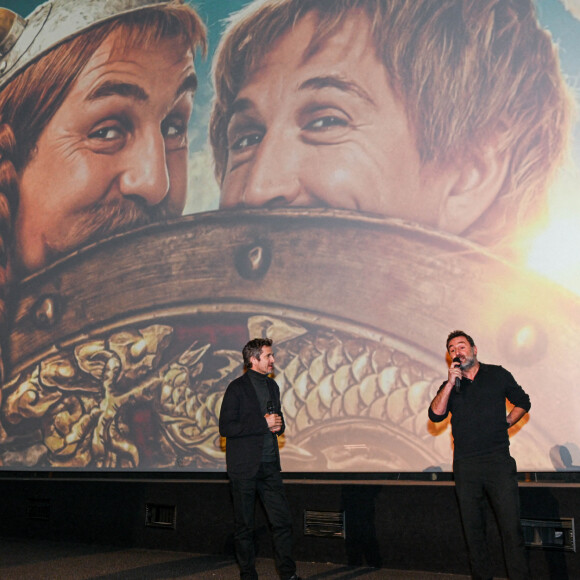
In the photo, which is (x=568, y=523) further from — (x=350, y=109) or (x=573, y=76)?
(x=350, y=109)

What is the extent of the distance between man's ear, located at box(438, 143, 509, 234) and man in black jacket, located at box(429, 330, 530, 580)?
1501mm

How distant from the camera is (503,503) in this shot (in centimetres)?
321

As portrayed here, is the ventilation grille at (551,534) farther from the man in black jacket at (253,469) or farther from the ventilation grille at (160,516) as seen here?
the ventilation grille at (160,516)

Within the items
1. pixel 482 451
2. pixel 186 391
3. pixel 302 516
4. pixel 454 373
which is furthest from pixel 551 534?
pixel 186 391

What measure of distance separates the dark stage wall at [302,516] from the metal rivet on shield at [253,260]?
155cm

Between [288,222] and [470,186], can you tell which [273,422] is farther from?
[470,186]

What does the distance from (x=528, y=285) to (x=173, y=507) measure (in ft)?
9.68

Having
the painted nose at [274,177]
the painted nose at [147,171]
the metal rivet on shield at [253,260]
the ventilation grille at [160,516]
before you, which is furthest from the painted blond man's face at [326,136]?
the ventilation grille at [160,516]

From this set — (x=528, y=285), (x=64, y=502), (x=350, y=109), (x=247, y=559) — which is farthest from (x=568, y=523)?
(x=64, y=502)

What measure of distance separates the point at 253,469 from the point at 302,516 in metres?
1.18

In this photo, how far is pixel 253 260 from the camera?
5.32m

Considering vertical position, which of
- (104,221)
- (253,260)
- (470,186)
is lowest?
(253,260)

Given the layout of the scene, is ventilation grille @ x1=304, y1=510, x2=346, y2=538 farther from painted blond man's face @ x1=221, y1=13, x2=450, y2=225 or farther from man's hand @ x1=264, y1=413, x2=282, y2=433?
painted blond man's face @ x1=221, y1=13, x2=450, y2=225

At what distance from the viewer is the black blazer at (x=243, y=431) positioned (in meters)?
Answer: 3.69
